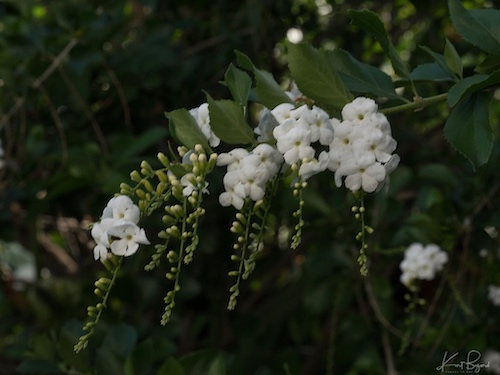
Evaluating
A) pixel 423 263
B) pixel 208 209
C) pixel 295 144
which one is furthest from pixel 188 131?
pixel 208 209

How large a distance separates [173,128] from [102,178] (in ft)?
2.62

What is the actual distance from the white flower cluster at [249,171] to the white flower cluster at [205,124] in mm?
46

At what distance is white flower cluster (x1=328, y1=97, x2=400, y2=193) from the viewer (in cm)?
84

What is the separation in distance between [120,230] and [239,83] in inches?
9.1

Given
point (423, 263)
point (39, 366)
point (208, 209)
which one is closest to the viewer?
point (39, 366)

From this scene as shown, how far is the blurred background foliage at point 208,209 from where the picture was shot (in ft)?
5.53

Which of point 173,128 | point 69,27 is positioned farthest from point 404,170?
point 173,128

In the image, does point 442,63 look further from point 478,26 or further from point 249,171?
point 249,171

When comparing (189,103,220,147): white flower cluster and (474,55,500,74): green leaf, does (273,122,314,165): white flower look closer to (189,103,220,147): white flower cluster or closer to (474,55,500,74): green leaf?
(189,103,220,147): white flower cluster

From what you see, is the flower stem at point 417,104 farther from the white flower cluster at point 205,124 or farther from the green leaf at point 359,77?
the white flower cluster at point 205,124

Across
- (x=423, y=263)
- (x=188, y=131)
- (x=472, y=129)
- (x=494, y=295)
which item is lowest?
(x=494, y=295)

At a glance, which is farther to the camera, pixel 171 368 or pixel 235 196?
pixel 171 368

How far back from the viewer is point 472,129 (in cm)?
92

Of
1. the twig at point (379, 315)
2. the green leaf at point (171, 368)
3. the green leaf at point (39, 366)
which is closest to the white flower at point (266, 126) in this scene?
the green leaf at point (171, 368)
